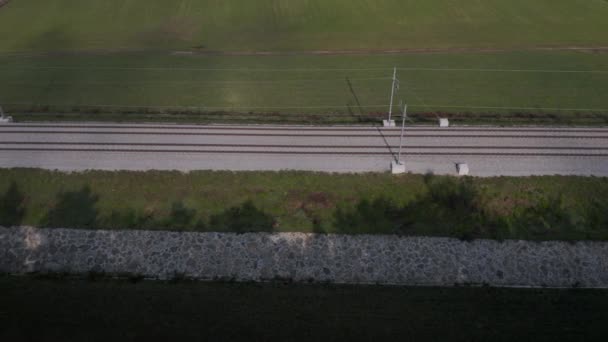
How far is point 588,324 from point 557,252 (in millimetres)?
3751

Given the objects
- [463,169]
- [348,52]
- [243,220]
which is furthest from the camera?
[348,52]

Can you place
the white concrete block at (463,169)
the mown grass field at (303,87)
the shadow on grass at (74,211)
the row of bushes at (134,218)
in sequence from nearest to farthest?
the row of bushes at (134,218)
the shadow on grass at (74,211)
the white concrete block at (463,169)
the mown grass field at (303,87)

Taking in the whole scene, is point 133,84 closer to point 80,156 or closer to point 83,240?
point 80,156

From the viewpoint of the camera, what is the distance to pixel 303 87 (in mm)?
36156

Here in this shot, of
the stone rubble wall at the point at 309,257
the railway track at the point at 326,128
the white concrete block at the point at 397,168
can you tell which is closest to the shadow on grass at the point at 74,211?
the stone rubble wall at the point at 309,257

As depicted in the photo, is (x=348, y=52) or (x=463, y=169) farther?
(x=348, y=52)

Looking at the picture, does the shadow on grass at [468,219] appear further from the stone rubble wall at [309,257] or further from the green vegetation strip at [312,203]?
the stone rubble wall at [309,257]

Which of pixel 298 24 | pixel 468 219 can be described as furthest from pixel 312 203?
pixel 298 24

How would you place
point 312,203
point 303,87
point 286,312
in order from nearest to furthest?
point 286,312, point 312,203, point 303,87

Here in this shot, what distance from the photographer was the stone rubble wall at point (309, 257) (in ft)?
63.1

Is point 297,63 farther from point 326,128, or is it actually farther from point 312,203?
point 312,203

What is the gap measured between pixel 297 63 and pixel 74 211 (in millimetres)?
24875

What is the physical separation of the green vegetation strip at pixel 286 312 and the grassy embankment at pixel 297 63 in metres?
15.2

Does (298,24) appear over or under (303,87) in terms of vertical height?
over
